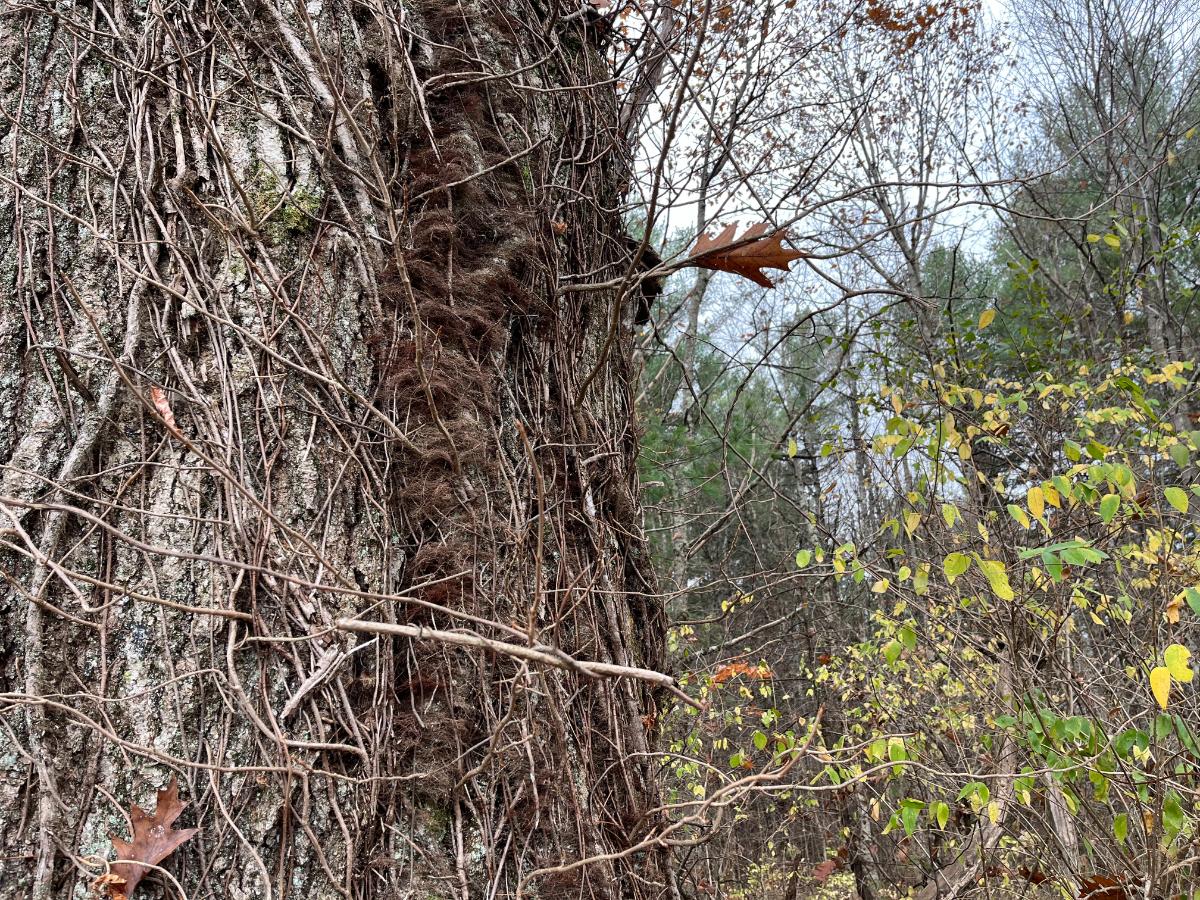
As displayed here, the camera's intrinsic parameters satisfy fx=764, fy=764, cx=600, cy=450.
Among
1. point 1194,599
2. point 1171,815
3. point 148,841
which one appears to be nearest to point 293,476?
point 148,841

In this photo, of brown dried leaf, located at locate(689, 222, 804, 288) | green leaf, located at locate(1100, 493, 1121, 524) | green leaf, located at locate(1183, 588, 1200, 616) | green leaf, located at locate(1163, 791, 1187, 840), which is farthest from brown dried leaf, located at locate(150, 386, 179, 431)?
green leaf, located at locate(1163, 791, 1187, 840)

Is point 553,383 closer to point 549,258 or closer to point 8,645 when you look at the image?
point 549,258

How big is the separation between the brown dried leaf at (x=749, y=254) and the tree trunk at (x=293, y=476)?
0.43 meters

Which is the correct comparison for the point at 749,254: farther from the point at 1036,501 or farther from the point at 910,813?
the point at 910,813

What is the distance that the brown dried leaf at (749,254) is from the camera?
145cm

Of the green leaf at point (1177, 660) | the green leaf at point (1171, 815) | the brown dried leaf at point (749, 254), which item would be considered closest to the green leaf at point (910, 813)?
the green leaf at point (1171, 815)

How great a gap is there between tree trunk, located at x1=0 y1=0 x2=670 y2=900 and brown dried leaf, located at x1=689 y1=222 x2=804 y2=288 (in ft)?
1.40

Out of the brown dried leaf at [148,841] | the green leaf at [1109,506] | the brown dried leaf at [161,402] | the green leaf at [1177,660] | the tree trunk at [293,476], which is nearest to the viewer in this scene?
the brown dried leaf at [148,841]

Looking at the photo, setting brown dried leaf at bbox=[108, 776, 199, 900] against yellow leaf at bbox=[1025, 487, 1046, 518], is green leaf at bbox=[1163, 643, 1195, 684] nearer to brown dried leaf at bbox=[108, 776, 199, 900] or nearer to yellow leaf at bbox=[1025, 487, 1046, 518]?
yellow leaf at bbox=[1025, 487, 1046, 518]

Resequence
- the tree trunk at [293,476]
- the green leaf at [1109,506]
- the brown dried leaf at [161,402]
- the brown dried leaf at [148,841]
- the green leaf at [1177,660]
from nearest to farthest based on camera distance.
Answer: the brown dried leaf at [148,841]
the tree trunk at [293,476]
the brown dried leaf at [161,402]
the green leaf at [1177,660]
the green leaf at [1109,506]

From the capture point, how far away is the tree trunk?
1262 millimetres

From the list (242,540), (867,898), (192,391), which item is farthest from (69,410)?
(867,898)

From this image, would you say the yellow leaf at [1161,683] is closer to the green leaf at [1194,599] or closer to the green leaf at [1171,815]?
the green leaf at [1194,599]

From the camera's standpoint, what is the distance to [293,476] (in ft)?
4.82
